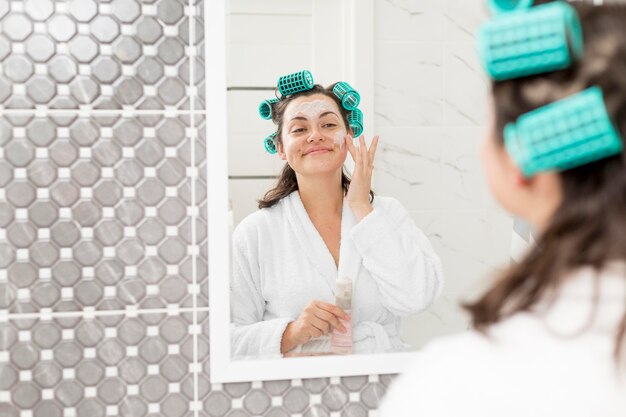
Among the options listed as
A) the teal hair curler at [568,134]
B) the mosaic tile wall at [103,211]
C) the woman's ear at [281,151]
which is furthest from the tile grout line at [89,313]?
the teal hair curler at [568,134]

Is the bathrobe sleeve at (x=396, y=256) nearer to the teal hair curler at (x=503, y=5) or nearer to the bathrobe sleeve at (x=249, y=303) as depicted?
the bathrobe sleeve at (x=249, y=303)

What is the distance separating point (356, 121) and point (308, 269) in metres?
0.25

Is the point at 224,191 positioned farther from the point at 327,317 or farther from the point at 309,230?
Answer: the point at 327,317

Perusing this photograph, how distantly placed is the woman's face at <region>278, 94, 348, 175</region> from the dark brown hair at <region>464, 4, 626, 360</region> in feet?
1.80

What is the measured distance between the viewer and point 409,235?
3.62ft

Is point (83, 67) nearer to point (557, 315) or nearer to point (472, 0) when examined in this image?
point (472, 0)

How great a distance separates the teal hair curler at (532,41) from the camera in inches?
19.1

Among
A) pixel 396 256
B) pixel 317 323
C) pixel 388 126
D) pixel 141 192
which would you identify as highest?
pixel 388 126

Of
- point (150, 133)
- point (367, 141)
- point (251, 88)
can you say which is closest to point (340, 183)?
point (367, 141)

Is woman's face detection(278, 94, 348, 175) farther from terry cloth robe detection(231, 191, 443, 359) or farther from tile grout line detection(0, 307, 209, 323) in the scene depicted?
tile grout line detection(0, 307, 209, 323)

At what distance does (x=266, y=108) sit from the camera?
3.45 ft

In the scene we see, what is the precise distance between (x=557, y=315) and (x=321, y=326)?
63cm

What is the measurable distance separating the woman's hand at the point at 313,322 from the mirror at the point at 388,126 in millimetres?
26

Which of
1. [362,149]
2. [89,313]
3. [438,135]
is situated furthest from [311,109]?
[89,313]
